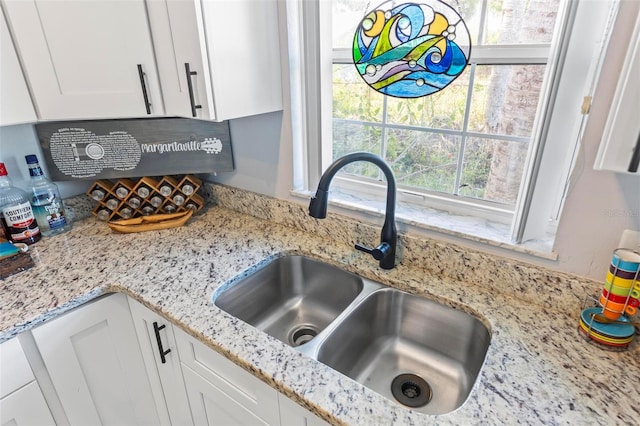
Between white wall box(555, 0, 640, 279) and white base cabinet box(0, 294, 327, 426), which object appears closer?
white wall box(555, 0, 640, 279)

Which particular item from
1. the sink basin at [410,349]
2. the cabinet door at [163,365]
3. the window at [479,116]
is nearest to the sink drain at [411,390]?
the sink basin at [410,349]

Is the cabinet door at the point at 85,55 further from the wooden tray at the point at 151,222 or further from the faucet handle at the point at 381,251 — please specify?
the faucet handle at the point at 381,251

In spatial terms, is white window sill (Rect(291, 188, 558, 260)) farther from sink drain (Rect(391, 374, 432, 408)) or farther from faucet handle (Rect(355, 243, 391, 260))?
sink drain (Rect(391, 374, 432, 408))

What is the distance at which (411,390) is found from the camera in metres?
0.98

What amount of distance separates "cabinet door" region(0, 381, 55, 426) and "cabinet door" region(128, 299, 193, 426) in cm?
28

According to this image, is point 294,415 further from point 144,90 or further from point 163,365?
point 144,90

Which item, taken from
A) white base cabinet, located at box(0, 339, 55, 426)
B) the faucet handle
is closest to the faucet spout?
the faucet handle

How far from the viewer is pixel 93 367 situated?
1.15 meters

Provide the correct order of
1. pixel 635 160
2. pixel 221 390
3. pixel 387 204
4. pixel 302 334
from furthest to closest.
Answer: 1. pixel 302 334
2. pixel 387 204
3. pixel 221 390
4. pixel 635 160

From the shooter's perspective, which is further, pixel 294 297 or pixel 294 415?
pixel 294 297

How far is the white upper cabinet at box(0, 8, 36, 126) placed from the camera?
41.3 inches

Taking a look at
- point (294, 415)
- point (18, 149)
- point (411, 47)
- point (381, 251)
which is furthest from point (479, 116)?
point (18, 149)

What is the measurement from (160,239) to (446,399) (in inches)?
43.1

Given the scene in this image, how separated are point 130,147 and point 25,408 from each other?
35.3 inches
